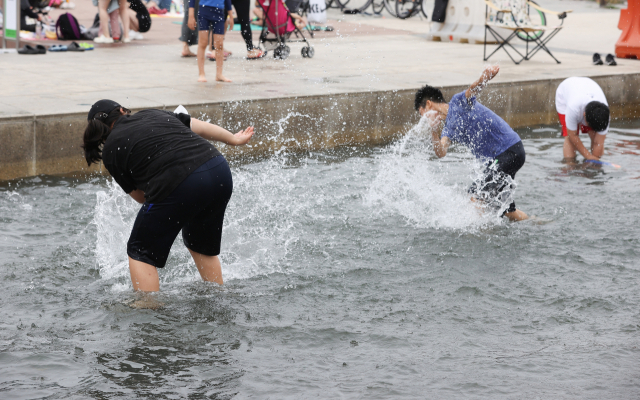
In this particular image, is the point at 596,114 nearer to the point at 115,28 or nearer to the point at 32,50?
the point at 32,50

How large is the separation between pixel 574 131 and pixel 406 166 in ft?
6.30

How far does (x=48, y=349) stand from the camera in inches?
160

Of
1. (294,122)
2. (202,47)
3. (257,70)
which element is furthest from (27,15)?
(294,122)

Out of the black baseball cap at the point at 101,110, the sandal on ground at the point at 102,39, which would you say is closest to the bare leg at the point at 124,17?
the sandal on ground at the point at 102,39

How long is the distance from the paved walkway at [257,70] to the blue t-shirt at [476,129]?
3.26 m

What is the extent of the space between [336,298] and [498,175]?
2.19 m

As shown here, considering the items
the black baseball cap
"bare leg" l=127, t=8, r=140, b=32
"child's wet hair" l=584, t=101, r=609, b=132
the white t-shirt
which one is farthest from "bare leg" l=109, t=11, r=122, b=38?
the black baseball cap

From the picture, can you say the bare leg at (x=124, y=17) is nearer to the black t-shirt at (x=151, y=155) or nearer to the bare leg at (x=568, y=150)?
the bare leg at (x=568, y=150)

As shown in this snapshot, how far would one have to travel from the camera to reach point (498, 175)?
6309 millimetres

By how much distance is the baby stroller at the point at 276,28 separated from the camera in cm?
1242

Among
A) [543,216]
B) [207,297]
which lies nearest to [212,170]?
[207,297]

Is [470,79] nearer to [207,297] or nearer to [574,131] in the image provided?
[574,131]

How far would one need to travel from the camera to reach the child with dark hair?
7.84 meters

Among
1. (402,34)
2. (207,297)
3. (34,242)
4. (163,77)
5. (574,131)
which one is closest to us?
(207,297)
